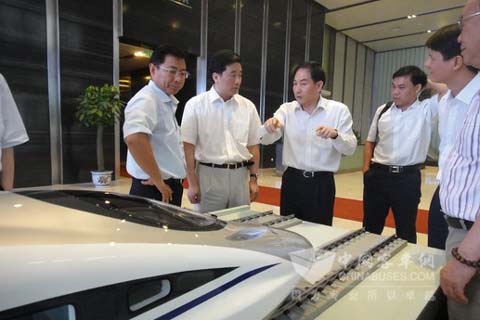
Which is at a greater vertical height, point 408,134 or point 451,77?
point 451,77

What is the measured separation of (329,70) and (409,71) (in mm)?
8679

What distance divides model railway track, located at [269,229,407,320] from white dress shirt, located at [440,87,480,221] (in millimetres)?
299

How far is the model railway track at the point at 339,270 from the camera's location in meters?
0.80

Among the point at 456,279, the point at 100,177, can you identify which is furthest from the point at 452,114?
the point at 100,177

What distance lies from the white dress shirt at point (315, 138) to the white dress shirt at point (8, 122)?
1.28 meters

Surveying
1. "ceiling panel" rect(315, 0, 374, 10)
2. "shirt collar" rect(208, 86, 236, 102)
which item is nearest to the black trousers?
"shirt collar" rect(208, 86, 236, 102)

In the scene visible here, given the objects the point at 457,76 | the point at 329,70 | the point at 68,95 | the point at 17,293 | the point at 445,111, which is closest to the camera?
the point at 17,293

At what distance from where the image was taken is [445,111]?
5.41 feet

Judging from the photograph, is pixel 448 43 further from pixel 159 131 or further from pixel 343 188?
pixel 343 188

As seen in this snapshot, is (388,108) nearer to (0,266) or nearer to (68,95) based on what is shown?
(0,266)

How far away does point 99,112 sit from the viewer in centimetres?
477

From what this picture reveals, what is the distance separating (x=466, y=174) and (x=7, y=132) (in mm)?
1847

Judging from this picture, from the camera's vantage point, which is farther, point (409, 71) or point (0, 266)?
point (409, 71)

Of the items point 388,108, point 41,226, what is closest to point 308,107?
point 388,108
